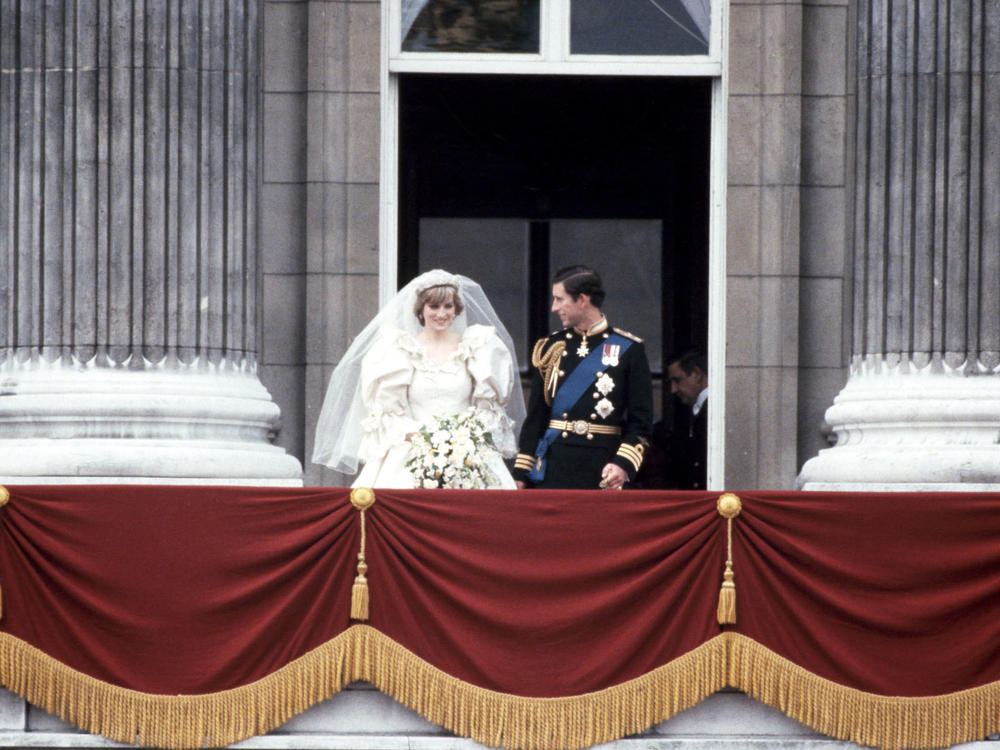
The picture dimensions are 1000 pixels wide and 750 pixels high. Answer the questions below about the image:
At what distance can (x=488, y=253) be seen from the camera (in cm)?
1953

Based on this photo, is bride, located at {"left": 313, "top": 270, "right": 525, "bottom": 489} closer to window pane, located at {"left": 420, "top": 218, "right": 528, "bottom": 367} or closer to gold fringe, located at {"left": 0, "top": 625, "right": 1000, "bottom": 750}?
gold fringe, located at {"left": 0, "top": 625, "right": 1000, "bottom": 750}

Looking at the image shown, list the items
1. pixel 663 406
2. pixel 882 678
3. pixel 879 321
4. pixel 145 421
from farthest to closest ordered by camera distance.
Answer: pixel 663 406, pixel 879 321, pixel 145 421, pixel 882 678

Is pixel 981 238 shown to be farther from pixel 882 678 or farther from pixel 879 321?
pixel 882 678

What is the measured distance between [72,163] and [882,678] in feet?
15.6

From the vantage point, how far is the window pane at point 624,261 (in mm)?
19062

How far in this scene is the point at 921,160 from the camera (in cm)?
948

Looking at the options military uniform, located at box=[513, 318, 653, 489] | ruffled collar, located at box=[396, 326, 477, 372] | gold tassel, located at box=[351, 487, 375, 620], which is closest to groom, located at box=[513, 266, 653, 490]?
military uniform, located at box=[513, 318, 653, 489]

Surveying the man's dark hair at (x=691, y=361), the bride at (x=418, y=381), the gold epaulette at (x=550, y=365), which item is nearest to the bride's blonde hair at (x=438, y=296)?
the bride at (x=418, y=381)

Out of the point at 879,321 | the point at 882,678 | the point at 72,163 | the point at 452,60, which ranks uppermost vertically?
the point at 452,60

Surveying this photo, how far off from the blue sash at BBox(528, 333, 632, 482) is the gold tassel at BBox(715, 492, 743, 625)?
64.3 inches

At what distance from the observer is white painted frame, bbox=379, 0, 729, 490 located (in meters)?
11.3

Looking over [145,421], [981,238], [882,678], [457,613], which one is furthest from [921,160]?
[145,421]

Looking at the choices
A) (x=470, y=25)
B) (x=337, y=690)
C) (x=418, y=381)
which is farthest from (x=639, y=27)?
(x=337, y=690)

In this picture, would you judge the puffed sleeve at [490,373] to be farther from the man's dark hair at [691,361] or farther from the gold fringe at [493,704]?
the man's dark hair at [691,361]
